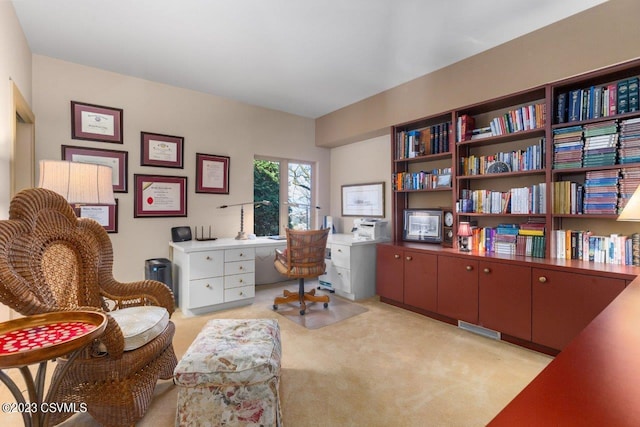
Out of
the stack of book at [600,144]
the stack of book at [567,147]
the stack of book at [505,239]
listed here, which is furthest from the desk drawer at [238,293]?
the stack of book at [600,144]

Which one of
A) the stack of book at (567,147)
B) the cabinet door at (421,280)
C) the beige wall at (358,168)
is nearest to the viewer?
the stack of book at (567,147)

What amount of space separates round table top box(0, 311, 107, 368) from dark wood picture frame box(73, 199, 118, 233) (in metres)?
2.13

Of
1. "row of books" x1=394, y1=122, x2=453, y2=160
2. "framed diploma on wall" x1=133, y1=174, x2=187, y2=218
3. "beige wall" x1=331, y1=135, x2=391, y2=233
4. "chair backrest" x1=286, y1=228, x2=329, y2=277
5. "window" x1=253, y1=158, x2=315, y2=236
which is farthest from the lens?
"window" x1=253, y1=158, x2=315, y2=236

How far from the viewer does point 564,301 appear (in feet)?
6.95

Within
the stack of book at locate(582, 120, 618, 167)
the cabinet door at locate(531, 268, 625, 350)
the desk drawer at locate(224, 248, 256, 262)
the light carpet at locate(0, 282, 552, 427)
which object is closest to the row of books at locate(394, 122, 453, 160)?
the stack of book at locate(582, 120, 618, 167)

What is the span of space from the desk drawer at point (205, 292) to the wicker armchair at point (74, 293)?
1179 mm

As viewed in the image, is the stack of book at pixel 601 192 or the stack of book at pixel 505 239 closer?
the stack of book at pixel 601 192

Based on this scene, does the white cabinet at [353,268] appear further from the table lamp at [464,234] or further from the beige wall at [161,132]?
the beige wall at [161,132]

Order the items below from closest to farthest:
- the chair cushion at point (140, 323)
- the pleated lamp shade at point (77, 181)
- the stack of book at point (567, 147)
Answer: the chair cushion at point (140, 323), the pleated lamp shade at point (77, 181), the stack of book at point (567, 147)

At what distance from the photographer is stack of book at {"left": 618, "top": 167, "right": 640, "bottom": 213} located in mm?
2051

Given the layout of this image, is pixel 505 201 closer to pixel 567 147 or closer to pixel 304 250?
pixel 567 147

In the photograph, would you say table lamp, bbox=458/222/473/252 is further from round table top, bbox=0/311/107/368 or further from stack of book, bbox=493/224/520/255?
round table top, bbox=0/311/107/368

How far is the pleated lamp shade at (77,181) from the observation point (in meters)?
1.85

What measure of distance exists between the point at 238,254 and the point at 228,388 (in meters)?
2.01
